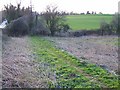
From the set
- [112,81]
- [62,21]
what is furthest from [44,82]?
[62,21]

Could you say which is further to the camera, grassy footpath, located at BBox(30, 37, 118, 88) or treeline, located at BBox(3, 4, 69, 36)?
treeline, located at BBox(3, 4, 69, 36)

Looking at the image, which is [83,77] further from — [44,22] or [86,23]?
[86,23]

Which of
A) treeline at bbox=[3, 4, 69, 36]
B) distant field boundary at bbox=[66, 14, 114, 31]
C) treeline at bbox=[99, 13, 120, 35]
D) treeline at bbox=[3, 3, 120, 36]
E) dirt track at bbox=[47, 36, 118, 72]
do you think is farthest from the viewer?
distant field boundary at bbox=[66, 14, 114, 31]

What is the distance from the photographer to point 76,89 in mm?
7684

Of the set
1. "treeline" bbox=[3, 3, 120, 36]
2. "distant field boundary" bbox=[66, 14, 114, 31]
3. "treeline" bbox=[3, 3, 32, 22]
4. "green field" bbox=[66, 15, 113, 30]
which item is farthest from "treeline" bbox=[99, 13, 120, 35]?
"treeline" bbox=[3, 3, 32, 22]

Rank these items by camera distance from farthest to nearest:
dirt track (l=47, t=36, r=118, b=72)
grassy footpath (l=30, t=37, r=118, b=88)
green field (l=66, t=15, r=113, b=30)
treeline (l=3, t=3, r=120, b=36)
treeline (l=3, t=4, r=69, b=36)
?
green field (l=66, t=15, r=113, b=30), treeline (l=3, t=3, r=120, b=36), treeline (l=3, t=4, r=69, b=36), dirt track (l=47, t=36, r=118, b=72), grassy footpath (l=30, t=37, r=118, b=88)

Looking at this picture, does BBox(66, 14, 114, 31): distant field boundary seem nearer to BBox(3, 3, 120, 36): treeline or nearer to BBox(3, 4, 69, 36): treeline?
BBox(3, 3, 120, 36): treeline

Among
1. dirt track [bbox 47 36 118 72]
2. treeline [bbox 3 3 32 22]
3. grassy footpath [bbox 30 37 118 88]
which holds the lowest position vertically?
dirt track [bbox 47 36 118 72]

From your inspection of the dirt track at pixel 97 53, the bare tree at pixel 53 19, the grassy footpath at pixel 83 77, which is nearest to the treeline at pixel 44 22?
the bare tree at pixel 53 19

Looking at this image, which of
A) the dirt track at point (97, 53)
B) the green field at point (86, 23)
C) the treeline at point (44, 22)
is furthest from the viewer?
the green field at point (86, 23)

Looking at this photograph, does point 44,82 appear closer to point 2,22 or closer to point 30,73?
point 30,73

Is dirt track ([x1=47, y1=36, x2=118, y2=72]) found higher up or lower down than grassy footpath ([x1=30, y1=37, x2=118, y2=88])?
lower down

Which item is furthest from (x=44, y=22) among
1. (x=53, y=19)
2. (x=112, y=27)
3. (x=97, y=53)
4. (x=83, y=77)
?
(x=83, y=77)

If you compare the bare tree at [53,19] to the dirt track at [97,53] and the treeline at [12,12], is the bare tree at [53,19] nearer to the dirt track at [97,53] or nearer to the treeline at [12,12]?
the treeline at [12,12]
